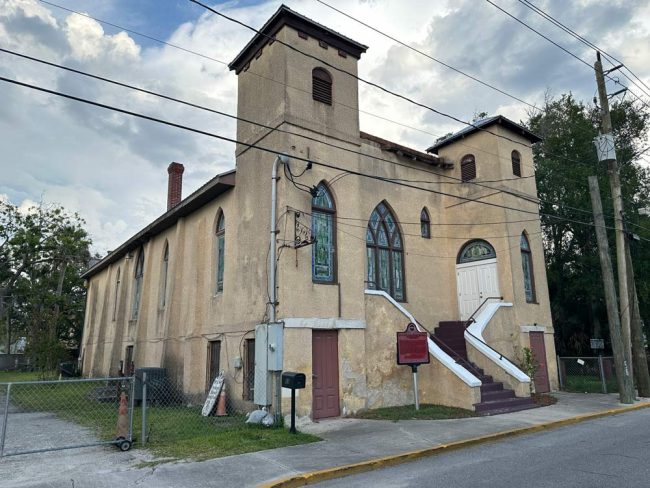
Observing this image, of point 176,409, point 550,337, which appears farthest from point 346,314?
point 550,337

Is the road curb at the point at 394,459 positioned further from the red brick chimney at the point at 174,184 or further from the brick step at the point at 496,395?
the red brick chimney at the point at 174,184

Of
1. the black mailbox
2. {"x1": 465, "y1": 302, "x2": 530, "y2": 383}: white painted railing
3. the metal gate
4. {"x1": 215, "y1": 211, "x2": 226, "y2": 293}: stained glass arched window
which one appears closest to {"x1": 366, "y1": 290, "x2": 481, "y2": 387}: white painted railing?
{"x1": 465, "y1": 302, "x2": 530, "y2": 383}: white painted railing

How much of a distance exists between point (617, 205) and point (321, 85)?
10.5 m

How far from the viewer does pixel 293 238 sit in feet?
39.5

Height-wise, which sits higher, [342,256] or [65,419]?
[342,256]

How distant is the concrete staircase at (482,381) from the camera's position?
12.3m

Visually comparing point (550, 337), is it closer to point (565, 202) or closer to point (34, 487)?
point (565, 202)

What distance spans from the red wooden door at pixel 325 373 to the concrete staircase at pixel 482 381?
3532 mm

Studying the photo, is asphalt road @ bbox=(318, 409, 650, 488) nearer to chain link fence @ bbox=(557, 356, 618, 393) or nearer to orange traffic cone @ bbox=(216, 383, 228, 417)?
orange traffic cone @ bbox=(216, 383, 228, 417)

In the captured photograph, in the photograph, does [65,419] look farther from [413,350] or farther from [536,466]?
[536,466]

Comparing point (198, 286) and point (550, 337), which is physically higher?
point (198, 286)

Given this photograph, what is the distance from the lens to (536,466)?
730cm

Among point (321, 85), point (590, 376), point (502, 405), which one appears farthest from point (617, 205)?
point (321, 85)

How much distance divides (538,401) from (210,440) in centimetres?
963
